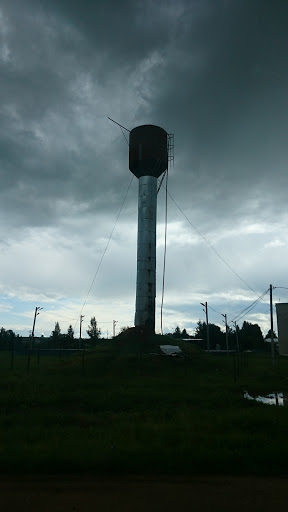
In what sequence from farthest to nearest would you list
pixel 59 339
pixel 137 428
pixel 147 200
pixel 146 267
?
pixel 59 339
pixel 147 200
pixel 146 267
pixel 137 428

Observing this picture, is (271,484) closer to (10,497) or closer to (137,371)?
(10,497)

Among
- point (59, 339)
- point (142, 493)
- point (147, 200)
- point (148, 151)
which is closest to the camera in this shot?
point (142, 493)

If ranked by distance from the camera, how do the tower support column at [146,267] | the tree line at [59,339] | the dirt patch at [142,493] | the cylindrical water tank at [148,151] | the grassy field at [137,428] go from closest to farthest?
the dirt patch at [142,493] → the grassy field at [137,428] → the tower support column at [146,267] → the cylindrical water tank at [148,151] → the tree line at [59,339]

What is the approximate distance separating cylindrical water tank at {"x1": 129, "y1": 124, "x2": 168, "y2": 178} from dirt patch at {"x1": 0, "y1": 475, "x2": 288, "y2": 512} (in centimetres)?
4534

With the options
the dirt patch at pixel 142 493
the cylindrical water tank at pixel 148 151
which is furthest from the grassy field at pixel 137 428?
the cylindrical water tank at pixel 148 151

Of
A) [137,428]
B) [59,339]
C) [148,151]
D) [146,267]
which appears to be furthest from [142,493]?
[59,339]

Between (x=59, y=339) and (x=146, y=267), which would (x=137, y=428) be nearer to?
(x=146, y=267)

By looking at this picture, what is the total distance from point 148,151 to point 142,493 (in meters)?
47.7

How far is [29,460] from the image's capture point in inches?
363

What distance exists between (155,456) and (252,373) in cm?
2907

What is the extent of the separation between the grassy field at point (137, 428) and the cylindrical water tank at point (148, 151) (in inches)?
1248

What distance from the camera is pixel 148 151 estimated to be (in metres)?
51.0

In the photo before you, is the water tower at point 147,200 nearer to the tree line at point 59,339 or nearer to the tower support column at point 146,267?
the tower support column at point 146,267

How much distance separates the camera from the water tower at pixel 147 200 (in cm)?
4688
